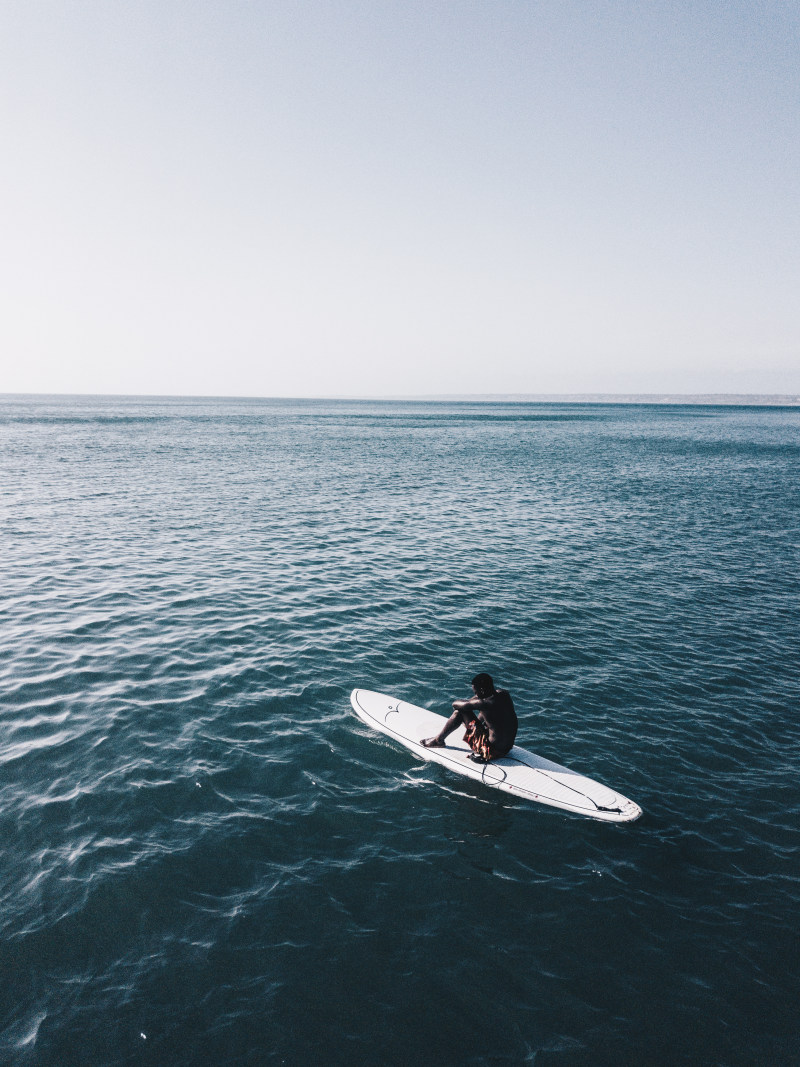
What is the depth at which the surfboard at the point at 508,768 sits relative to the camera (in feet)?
39.5

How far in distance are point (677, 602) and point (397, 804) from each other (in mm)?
17153

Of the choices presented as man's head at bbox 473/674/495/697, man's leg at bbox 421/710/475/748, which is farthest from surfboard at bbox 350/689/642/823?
man's head at bbox 473/674/495/697

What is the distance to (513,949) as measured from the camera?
30.1ft

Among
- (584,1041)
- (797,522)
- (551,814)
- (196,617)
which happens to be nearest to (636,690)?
(551,814)

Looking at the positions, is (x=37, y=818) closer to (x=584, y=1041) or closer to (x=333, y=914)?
(x=333, y=914)

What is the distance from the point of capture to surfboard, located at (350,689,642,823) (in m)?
12.0

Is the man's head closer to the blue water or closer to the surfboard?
the surfboard

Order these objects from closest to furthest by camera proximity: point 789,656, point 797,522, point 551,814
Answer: point 551,814 < point 789,656 < point 797,522

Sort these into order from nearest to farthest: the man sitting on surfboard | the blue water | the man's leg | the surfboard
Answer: the blue water
the surfboard
the man sitting on surfboard
the man's leg

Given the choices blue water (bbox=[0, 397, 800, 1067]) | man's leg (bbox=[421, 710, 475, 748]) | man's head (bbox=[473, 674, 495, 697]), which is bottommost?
blue water (bbox=[0, 397, 800, 1067])

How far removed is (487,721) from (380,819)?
3219 millimetres

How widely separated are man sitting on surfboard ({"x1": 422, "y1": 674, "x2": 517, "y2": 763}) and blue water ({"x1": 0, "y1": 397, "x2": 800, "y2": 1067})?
877 mm

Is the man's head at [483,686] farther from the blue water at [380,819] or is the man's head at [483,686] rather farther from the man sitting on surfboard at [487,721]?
the blue water at [380,819]

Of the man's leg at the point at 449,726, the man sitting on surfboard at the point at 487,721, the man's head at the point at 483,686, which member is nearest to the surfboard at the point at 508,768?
the man's leg at the point at 449,726
